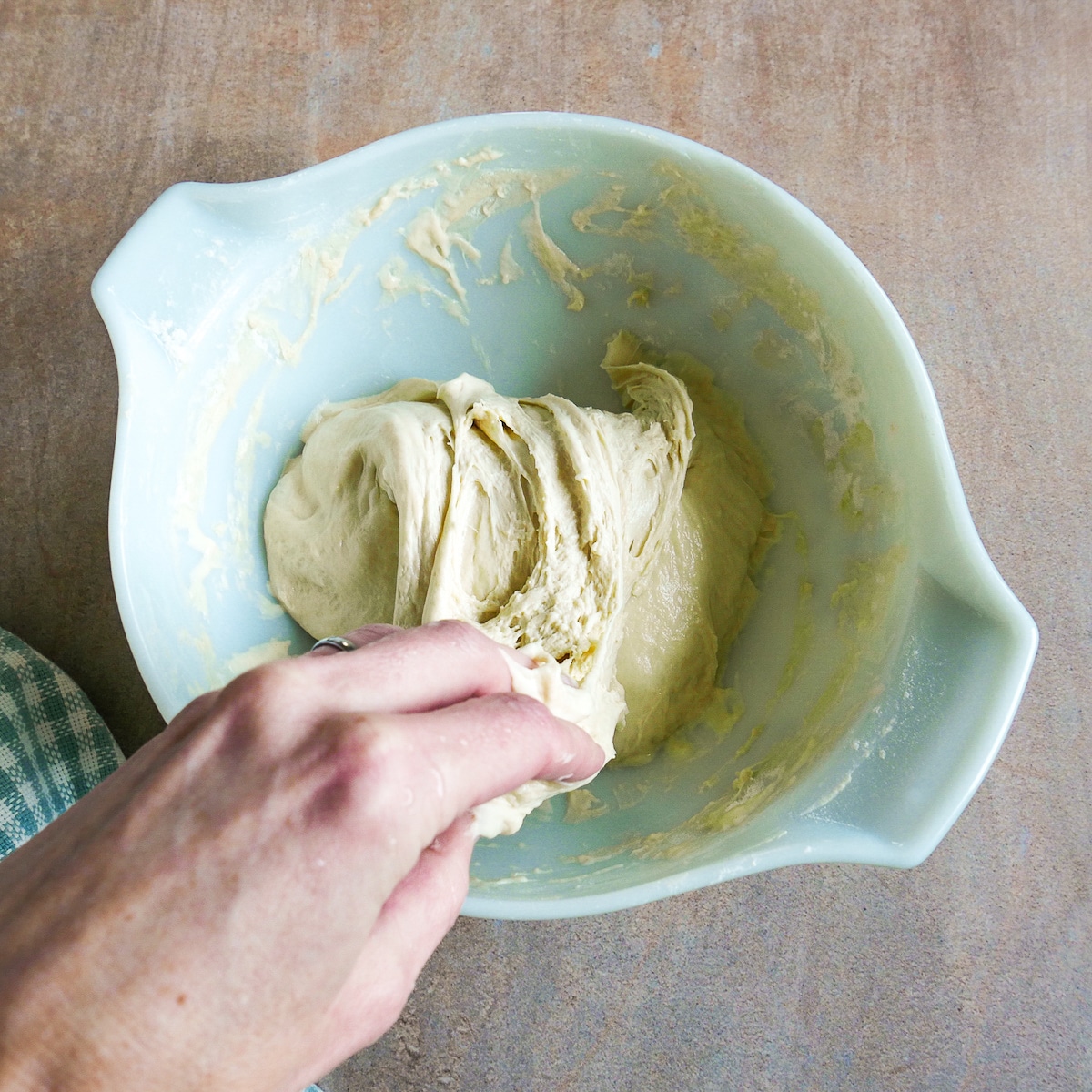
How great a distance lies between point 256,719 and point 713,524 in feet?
2.37

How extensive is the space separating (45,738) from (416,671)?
31.3 inches

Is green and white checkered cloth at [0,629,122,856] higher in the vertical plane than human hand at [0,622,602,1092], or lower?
lower

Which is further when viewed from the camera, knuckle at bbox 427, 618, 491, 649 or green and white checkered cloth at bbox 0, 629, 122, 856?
green and white checkered cloth at bbox 0, 629, 122, 856

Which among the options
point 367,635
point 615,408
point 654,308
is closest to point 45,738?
point 367,635

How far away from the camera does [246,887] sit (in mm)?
428

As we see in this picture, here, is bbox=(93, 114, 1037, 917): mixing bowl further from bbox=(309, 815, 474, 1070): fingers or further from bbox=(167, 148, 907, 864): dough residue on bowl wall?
bbox=(309, 815, 474, 1070): fingers

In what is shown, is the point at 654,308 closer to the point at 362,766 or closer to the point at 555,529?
the point at 555,529

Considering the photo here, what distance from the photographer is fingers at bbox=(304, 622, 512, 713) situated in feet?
1.68

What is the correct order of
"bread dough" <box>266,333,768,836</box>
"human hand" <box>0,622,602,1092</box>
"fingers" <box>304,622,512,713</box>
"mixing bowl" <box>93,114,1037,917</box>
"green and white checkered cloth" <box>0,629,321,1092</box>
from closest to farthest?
"human hand" <box>0,622,602,1092</box> → "fingers" <box>304,622,512,713</box> → "mixing bowl" <box>93,114,1037,917</box> → "bread dough" <box>266,333,768,836</box> → "green and white checkered cloth" <box>0,629,321,1092</box>

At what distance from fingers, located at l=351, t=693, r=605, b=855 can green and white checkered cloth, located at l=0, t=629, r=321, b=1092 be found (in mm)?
778

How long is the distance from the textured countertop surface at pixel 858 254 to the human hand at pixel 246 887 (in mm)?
712

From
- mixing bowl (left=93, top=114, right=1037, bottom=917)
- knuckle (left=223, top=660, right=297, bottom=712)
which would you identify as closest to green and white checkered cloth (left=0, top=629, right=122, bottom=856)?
mixing bowl (left=93, top=114, right=1037, bottom=917)

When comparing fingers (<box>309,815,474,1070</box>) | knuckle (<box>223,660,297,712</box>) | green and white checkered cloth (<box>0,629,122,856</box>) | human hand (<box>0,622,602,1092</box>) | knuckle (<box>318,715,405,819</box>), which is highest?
knuckle (<box>223,660,297,712</box>)

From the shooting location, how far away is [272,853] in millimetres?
437
